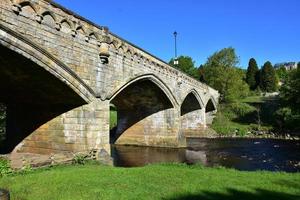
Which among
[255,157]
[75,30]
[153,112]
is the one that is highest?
[75,30]

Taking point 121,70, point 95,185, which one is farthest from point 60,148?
point 95,185

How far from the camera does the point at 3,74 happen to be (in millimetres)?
15406

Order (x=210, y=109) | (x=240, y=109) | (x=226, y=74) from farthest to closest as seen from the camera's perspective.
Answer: (x=226, y=74) < (x=210, y=109) < (x=240, y=109)

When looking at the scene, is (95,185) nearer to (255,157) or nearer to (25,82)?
(25,82)

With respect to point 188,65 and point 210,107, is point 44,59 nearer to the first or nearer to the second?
point 210,107

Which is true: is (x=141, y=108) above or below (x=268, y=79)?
below

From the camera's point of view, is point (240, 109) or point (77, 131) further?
point (240, 109)

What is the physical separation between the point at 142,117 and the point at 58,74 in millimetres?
18216

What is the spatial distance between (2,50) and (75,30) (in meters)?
3.94

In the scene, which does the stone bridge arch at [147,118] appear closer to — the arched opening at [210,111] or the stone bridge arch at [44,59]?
the stone bridge arch at [44,59]

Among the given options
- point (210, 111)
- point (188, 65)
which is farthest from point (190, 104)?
point (188, 65)

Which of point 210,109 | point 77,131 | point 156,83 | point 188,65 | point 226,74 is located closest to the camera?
point 77,131

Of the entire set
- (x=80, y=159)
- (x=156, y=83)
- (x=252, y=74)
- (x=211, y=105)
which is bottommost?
(x=80, y=159)

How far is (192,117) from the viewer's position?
45469mm
